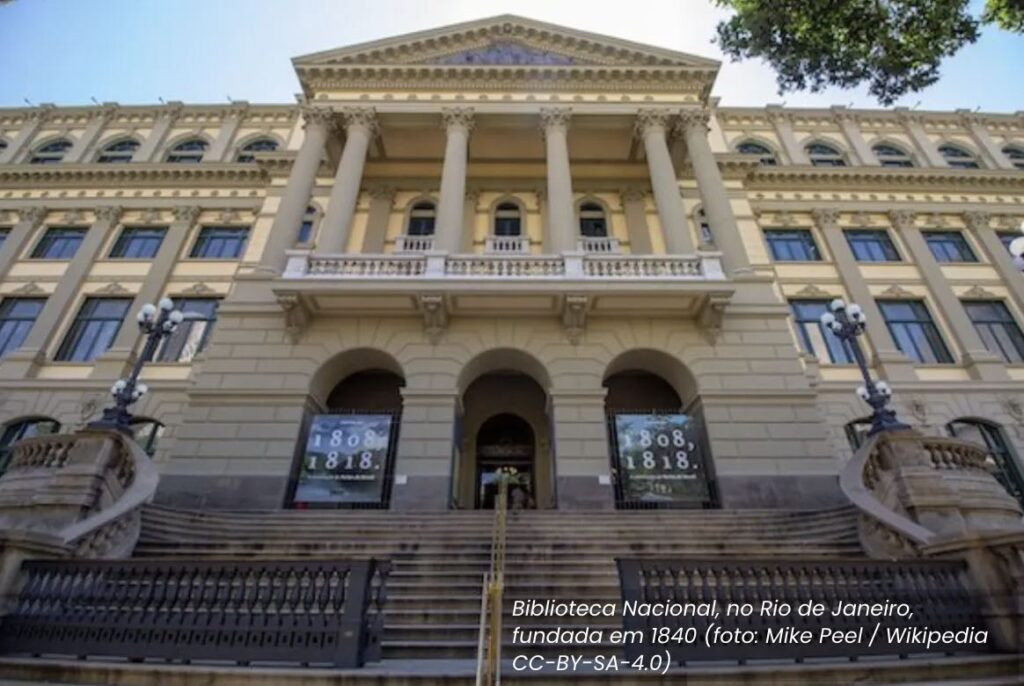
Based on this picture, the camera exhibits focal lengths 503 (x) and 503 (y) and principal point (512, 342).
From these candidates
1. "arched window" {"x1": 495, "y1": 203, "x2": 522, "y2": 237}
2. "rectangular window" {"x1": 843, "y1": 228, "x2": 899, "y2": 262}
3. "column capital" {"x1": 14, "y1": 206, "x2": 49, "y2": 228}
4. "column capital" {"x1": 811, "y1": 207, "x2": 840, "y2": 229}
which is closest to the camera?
"arched window" {"x1": 495, "y1": 203, "x2": 522, "y2": 237}

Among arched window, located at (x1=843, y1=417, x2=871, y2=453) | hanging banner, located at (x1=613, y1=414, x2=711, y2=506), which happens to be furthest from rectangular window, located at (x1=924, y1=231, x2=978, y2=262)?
hanging banner, located at (x1=613, y1=414, x2=711, y2=506)

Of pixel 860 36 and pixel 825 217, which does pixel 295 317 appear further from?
pixel 825 217

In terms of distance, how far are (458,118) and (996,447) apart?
71.8 feet

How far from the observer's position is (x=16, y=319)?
19.8 meters

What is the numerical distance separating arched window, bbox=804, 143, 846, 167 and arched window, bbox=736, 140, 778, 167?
1.89 meters

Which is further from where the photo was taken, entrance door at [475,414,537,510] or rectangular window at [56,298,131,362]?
rectangular window at [56,298,131,362]

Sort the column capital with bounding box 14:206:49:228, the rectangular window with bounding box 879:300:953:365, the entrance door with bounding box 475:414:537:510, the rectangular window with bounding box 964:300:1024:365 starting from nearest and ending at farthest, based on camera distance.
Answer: the entrance door with bounding box 475:414:537:510
the rectangular window with bounding box 879:300:953:365
the rectangular window with bounding box 964:300:1024:365
the column capital with bounding box 14:206:49:228

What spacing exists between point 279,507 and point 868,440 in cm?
1278

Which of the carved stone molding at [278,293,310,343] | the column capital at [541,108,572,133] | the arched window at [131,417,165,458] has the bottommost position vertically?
the arched window at [131,417,165,458]

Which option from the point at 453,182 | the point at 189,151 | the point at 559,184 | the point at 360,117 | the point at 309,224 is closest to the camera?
the point at 559,184

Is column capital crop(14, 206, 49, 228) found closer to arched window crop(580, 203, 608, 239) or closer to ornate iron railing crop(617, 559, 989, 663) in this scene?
arched window crop(580, 203, 608, 239)

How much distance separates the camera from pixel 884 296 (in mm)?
20266

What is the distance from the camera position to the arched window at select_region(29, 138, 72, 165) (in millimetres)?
24781

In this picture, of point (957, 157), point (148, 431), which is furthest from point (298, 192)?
point (957, 157)
